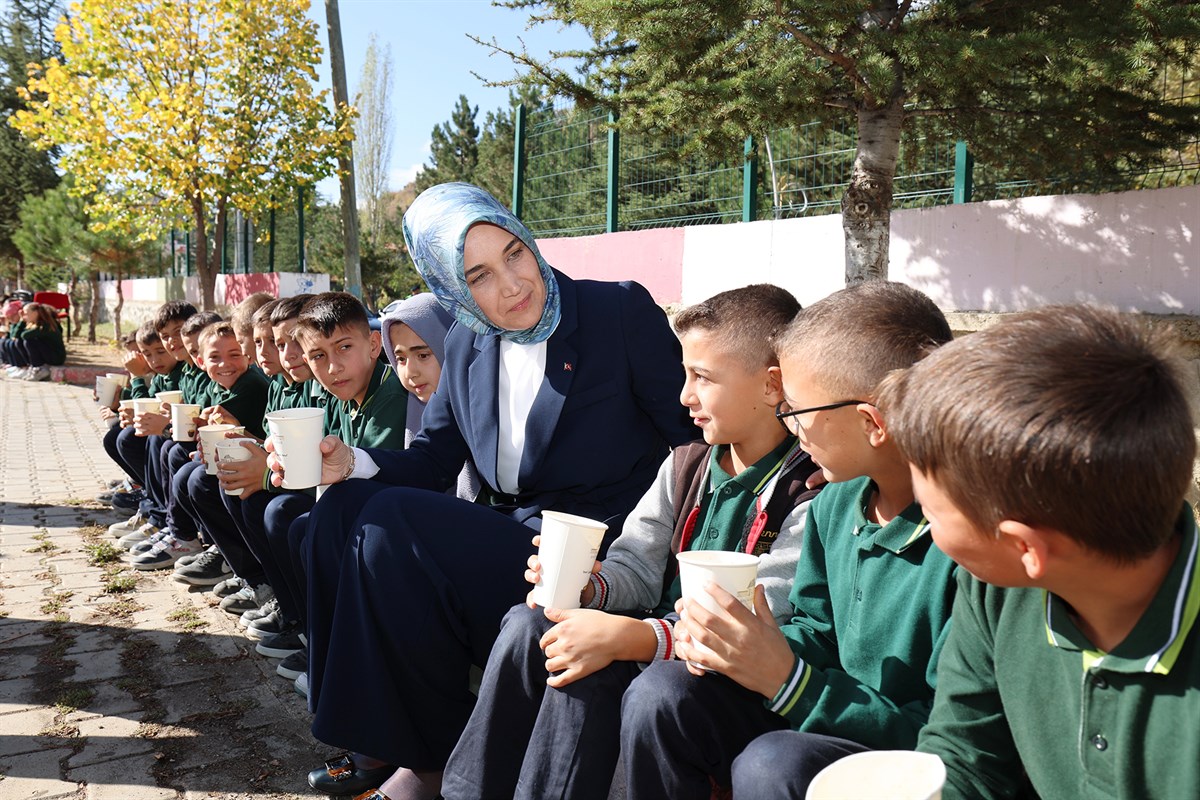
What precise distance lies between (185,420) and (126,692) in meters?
1.56

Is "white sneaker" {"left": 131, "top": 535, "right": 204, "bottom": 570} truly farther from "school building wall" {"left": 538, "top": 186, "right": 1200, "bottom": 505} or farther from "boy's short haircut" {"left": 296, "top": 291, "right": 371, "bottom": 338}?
"school building wall" {"left": 538, "top": 186, "right": 1200, "bottom": 505}

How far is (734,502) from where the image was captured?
215cm

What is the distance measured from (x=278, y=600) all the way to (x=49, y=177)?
34496 mm

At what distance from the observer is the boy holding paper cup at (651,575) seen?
190 centimetres

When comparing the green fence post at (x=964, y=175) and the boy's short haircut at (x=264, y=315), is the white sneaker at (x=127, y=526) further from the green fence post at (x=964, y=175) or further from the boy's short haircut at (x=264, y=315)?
the green fence post at (x=964, y=175)

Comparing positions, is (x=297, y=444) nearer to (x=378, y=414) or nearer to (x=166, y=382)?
(x=378, y=414)

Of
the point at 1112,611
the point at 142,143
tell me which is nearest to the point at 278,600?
the point at 1112,611

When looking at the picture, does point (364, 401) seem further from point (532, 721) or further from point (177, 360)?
point (177, 360)

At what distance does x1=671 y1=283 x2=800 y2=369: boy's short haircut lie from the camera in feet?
7.29

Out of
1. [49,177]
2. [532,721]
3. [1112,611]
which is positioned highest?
[49,177]

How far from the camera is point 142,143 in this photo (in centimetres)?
1312

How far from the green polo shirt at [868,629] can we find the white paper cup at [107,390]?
5.41 metres

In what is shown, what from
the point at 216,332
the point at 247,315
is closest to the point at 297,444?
the point at 216,332

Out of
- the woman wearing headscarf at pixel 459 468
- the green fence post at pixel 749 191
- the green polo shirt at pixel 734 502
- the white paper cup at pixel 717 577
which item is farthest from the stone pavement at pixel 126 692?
the green fence post at pixel 749 191
